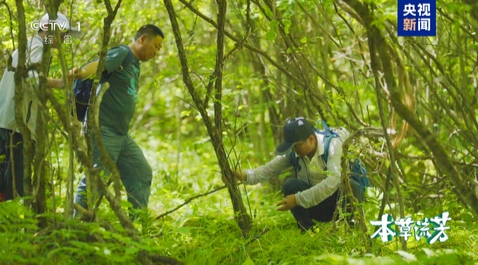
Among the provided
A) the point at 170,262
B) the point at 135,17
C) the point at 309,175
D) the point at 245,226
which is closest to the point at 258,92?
the point at 135,17

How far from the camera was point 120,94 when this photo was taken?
4832 millimetres

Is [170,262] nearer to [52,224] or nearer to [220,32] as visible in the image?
[52,224]

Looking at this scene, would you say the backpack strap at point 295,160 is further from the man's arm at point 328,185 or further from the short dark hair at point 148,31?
the short dark hair at point 148,31

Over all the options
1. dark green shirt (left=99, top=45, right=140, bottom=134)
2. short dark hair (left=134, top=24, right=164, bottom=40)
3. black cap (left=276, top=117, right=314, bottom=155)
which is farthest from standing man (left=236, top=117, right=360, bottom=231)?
short dark hair (left=134, top=24, right=164, bottom=40)

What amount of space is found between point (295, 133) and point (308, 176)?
450 mm

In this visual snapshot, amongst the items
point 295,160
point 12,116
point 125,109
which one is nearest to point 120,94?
point 125,109

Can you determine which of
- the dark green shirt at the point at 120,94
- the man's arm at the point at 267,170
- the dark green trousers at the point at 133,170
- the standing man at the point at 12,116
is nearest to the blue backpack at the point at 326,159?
the man's arm at the point at 267,170

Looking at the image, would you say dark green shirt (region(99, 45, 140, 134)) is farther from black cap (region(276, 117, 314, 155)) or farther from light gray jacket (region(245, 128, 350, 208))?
black cap (region(276, 117, 314, 155))

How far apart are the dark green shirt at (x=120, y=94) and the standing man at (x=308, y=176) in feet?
3.08

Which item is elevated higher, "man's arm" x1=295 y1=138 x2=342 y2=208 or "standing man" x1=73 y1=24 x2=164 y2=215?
"standing man" x1=73 y1=24 x2=164 y2=215

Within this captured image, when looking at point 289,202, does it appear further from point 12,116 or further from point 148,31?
point 12,116

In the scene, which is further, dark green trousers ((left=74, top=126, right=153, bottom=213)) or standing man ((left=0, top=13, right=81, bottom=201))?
dark green trousers ((left=74, top=126, right=153, bottom=213))

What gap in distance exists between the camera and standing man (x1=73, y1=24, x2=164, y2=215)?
4793 millimetres

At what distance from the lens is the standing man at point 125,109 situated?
4.79m
